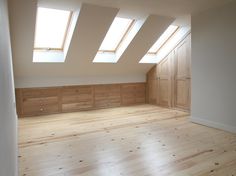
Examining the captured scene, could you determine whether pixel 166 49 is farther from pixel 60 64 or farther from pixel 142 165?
pixel 142 165

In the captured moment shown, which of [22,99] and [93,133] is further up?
[22,99]

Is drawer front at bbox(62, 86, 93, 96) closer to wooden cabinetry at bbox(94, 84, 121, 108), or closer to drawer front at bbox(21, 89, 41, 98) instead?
wooden cabinetry at bbox(94, 84, 121, 108)

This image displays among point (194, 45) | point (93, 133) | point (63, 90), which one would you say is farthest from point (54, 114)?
point (194, 45)

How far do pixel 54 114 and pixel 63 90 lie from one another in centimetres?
64

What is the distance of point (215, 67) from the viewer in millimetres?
3566

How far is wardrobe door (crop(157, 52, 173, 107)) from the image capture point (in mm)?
5422

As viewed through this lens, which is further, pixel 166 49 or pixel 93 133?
pixel 166 49

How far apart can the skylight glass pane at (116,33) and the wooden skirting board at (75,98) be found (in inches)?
47.7

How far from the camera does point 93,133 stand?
349 cm

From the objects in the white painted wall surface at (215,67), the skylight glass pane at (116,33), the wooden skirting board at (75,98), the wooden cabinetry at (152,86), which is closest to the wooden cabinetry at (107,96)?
the wooden skirting board at (75,98)

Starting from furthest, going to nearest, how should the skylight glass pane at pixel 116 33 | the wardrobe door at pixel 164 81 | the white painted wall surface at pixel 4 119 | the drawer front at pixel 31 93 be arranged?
the wardrobe door at pixel 164 81, the drawer front at pixel 31 93, the skylight glass pane at pixel 116 33, the white painted wall surface at pixel 4 119

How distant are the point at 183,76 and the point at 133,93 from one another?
5.70 ft

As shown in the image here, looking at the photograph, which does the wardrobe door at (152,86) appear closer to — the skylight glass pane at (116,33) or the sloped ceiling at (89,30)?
the sloped ceiling at (89,30)

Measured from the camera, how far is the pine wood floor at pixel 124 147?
7.27 ft
